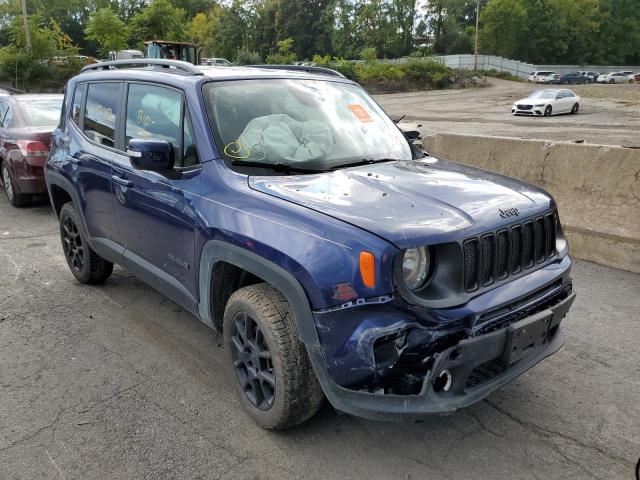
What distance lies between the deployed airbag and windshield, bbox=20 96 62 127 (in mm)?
6131

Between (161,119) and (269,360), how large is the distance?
1832 mm

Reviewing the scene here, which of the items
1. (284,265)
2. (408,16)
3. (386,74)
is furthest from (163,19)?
(408,16)

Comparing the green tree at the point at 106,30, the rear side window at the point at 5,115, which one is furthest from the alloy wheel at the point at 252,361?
the green tree at the point at 106,30

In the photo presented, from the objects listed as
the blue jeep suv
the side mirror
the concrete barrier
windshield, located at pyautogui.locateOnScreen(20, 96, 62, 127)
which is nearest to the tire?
windshield, located at pyautogui.locateOnScreen(20, 96, 62, 127)

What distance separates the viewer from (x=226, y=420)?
122 inches

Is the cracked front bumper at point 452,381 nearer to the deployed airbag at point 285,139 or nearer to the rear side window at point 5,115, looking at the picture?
the deployed airbag at point 285,139

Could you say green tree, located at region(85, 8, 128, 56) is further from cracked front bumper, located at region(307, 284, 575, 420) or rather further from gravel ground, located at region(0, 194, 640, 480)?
cracked front bumper, located at region(307, 284, 575, 420)

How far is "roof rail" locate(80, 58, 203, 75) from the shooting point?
3.65 m

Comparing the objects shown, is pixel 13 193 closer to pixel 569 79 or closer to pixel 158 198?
pixel 158 198

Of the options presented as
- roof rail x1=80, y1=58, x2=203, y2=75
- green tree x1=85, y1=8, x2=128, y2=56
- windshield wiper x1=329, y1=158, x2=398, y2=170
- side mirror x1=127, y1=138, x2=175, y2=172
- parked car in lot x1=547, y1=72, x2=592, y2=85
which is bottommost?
windshield wiper x1=329, y1=158, x2=398, y2=170

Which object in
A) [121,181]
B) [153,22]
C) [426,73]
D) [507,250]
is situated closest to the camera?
[507,250]

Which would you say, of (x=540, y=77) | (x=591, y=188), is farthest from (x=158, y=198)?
(x=540, y=77)

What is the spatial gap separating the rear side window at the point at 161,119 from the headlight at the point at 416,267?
1.52 m

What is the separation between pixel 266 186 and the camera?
294cm
